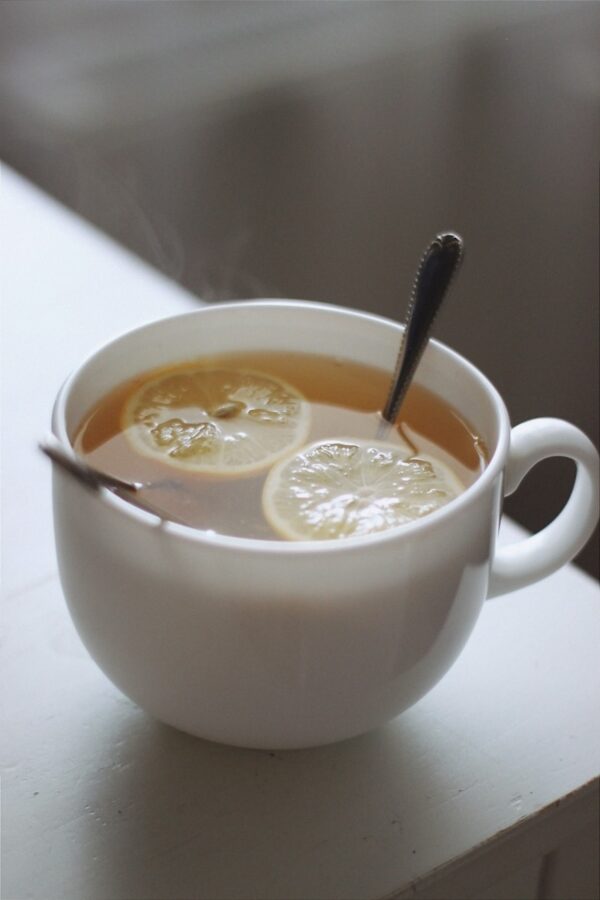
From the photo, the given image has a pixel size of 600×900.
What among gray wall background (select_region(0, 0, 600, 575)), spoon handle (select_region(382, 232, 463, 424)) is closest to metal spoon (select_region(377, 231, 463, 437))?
spoon handle (select_region(382, 232, 463, 424))

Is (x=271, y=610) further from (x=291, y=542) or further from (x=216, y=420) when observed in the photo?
(x=216, y=420)

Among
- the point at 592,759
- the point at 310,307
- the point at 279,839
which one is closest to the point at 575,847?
the point at 592,759

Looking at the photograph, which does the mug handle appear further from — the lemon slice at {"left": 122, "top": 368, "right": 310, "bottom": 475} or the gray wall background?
the gray wall background

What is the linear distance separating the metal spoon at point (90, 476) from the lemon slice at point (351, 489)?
0.05 m

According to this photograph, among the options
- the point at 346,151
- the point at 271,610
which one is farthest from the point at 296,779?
the point at 346,151

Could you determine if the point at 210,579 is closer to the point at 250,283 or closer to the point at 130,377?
the point at 130,377

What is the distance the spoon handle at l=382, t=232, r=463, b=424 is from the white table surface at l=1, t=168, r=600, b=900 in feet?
0.45

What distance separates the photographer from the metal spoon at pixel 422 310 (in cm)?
51

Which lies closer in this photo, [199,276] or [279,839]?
[279,839]

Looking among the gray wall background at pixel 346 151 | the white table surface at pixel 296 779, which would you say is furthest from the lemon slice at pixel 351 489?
the gray wall background at pixel 346 151

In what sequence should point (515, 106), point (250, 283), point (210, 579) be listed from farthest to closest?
point (250, 283), point (515, 106), point (210, 579)

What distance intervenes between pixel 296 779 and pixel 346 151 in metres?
1.39

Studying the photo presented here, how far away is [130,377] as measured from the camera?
1.71 ft

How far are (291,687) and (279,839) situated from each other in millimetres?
83
